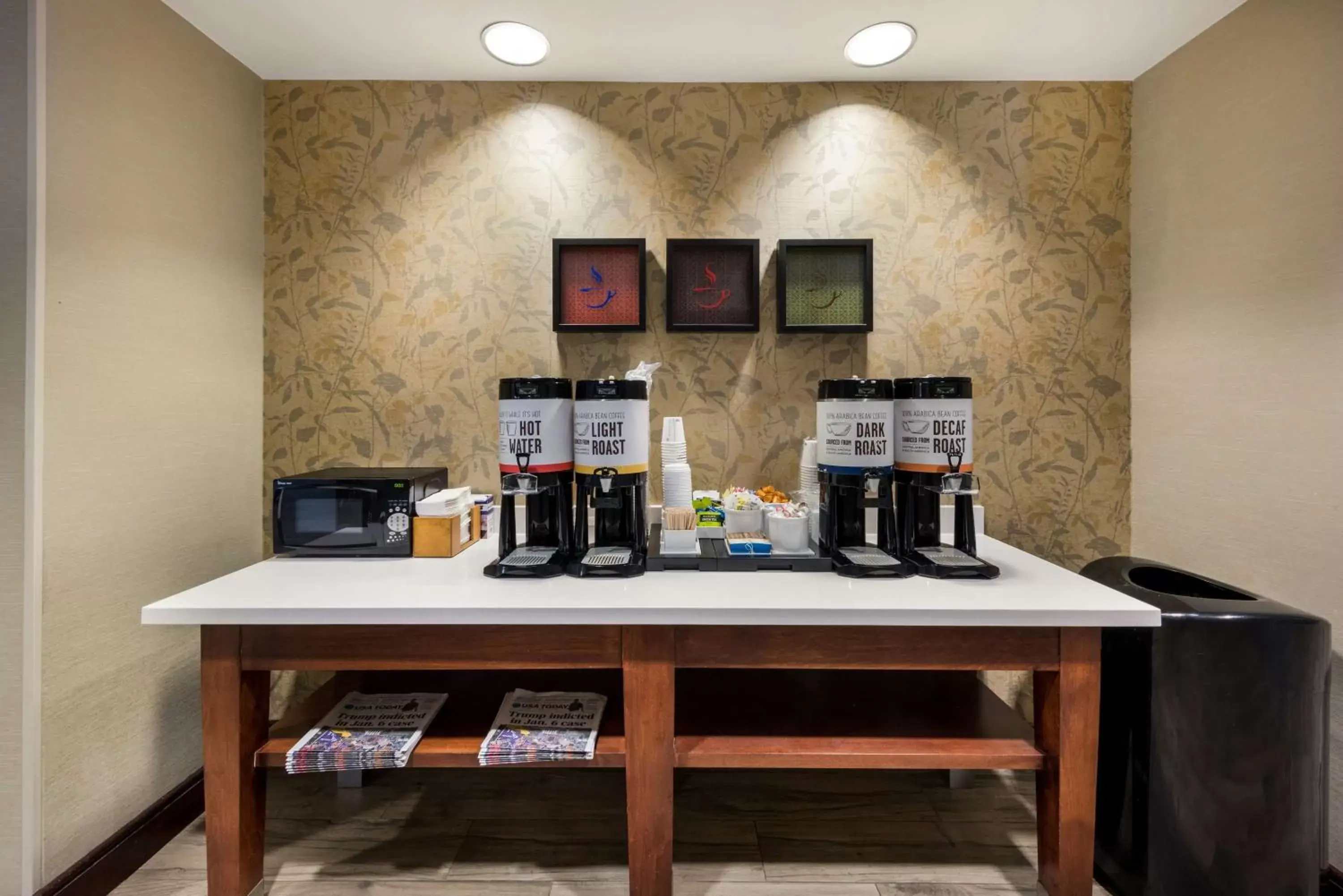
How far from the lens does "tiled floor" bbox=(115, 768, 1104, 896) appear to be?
4.57 feet

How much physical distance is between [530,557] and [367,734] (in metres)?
0.48

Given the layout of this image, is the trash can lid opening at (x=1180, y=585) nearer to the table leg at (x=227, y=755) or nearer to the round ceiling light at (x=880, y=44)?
the round ceiling light at (x=880, y=44)

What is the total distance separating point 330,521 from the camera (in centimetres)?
153

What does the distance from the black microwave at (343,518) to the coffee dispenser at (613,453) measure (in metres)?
0.48

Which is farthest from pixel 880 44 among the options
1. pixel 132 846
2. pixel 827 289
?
pixel 132 846

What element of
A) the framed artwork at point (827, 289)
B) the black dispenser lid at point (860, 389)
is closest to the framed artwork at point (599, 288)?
the framed artwork at point (827, 289)

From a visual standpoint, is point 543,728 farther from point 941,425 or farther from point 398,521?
point 941,425

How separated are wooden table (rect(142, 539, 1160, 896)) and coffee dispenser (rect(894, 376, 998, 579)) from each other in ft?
0.67

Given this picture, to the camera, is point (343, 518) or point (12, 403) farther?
point (343, 518)

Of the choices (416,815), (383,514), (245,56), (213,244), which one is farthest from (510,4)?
(416,815)

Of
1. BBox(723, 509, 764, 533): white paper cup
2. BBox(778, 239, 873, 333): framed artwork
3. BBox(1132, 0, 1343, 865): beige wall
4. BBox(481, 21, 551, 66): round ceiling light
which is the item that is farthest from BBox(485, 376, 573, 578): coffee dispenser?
BBox(1132, 0, 1343, 865): beige wall

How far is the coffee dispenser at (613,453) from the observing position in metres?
1.38

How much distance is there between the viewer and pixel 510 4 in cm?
155

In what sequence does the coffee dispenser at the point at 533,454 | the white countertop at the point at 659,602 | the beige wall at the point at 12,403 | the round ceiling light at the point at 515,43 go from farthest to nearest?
the round ceiling light at the point at 515,43 < the coffee dispenser at the point at 533,454 < the beige wall at the point at 12,403 < the white countertop at the point at 659,602
